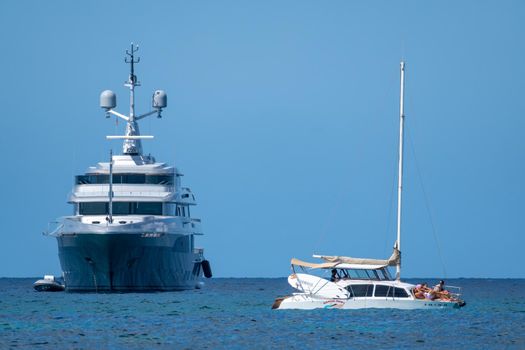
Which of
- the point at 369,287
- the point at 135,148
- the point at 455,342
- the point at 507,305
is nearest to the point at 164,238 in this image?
the point at 135,148

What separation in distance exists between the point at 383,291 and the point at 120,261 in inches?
1112

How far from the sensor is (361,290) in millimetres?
61281

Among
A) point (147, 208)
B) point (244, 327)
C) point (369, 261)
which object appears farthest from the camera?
point (147, 208)

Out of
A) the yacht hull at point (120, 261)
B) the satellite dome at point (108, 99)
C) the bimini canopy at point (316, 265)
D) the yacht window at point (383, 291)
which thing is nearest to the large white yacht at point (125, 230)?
the yacht hull at point (120, 261)

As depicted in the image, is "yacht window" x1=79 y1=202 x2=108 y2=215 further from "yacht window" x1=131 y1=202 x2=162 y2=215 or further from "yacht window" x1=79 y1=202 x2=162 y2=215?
"yacht window" x1=131 y1=202 x2=162 y2=215

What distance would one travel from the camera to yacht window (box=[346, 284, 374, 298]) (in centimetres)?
6100

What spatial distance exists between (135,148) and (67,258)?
12185 mm

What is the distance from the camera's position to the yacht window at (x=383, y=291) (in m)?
60.9

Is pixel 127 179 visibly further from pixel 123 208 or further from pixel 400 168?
Answer: pixel 400 168

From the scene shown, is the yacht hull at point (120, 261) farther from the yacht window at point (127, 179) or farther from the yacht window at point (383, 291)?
the yacht window at point (383, 291)

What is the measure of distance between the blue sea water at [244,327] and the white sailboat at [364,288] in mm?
658

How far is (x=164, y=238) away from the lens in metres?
87.0

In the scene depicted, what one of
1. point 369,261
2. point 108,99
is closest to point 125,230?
point 108,99

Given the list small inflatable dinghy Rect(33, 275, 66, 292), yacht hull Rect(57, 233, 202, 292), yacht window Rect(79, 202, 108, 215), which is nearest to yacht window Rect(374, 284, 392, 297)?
yacht hull Rect(57, 233, 202, 292)
